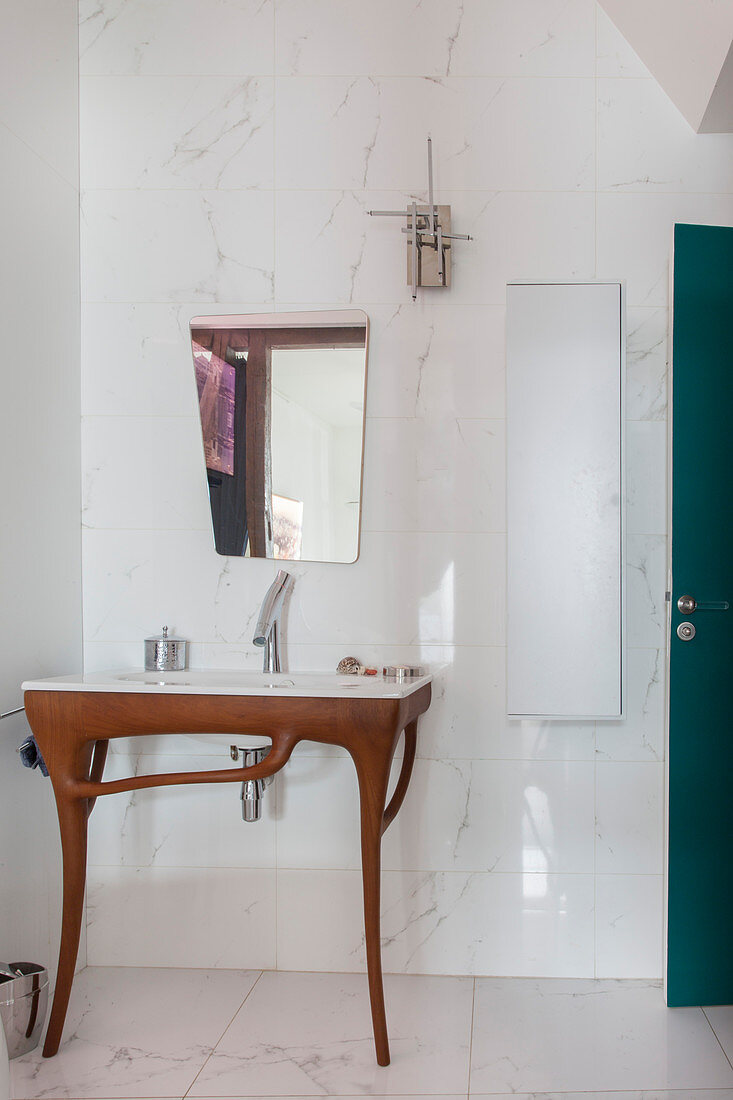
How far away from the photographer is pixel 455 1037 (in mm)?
2092

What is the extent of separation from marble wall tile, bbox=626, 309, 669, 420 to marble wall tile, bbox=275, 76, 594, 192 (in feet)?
1.36

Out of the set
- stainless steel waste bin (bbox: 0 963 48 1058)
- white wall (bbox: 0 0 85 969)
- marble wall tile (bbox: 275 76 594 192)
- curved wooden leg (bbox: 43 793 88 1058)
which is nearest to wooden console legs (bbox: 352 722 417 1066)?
curved wooden leg (bbox: 43 793 88 1058)

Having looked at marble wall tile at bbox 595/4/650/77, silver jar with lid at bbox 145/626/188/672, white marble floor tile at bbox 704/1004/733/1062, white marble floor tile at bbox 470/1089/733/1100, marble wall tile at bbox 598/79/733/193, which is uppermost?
marble wall tile at bbox 595/4/650/77

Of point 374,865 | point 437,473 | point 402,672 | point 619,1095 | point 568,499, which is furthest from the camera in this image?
point 437,473

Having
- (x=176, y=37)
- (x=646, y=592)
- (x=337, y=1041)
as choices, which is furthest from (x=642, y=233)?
(x=337, y=1041)

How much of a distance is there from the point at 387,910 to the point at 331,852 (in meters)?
0.22

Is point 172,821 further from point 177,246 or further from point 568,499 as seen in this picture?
point 177,246

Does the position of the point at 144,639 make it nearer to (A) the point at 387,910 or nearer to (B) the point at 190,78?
(A) the point at 387,910

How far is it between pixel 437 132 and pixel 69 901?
2218 millimetres

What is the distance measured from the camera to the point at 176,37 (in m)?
2.51

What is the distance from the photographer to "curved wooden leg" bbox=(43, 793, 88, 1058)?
6.65ft

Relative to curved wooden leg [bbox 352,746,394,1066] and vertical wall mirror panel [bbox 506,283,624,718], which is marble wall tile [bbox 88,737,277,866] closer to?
curved wooden leg [bbox 352,746,394,1066]

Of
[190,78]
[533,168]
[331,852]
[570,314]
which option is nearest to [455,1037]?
[331,852]

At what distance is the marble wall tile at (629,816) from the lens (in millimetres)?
2422
